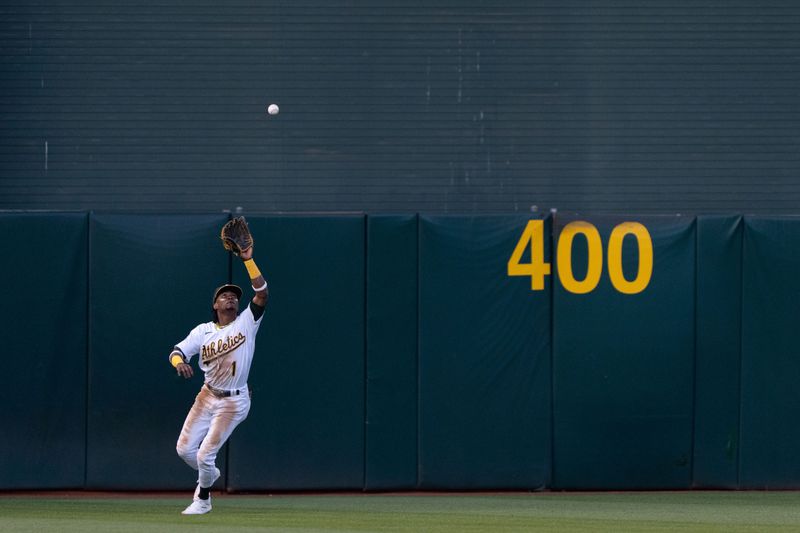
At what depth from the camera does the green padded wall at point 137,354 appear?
10719 mm

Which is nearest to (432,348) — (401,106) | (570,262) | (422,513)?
(570,262)

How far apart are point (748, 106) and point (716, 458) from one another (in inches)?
216

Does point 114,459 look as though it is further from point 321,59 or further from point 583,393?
point 321,59

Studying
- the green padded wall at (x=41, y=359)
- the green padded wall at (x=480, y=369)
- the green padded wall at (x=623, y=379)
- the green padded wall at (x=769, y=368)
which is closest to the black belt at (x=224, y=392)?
the green padded wall at (x=41, y=359)

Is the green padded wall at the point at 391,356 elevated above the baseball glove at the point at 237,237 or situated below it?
below

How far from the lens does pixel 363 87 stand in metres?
14.4

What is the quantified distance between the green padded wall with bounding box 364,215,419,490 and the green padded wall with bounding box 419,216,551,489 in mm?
106

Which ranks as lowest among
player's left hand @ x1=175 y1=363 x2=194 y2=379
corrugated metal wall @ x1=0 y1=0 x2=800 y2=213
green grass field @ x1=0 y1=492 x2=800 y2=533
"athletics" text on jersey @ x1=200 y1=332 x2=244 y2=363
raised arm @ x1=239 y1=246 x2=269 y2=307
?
green grass field @ x1=0 y1=492 x2=800 y2=533

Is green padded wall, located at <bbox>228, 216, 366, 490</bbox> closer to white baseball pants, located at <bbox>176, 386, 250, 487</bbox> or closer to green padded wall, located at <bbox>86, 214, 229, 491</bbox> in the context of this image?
green padded wall, located at <bbox>86, 214, 229, 491</bbox>

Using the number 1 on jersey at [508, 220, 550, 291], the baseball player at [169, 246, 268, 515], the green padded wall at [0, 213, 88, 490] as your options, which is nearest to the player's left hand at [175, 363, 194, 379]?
the baseball player at [169, 246, 268, 515]

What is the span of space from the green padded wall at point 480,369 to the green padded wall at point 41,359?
10.8 feet

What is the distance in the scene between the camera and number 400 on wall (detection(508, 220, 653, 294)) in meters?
11.0

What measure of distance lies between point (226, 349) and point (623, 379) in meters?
3.95

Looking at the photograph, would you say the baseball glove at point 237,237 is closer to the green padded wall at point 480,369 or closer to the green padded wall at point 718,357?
the green padded wall at point 480,369
